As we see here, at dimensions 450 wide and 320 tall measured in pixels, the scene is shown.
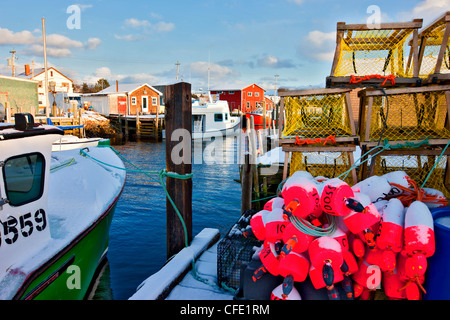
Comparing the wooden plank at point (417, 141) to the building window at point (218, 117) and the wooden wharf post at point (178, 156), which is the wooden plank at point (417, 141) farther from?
the building window at point (218, 117)

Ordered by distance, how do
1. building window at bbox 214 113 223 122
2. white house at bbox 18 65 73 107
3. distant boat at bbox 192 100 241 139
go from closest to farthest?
distant boat at bbox 192 100 241 139
building window at bbox 214 113 223 122
white house at bbox 18 65 73 107

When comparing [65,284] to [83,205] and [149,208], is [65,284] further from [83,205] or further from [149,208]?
[149,208]

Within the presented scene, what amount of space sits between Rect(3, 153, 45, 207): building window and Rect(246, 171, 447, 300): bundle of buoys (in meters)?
2.62

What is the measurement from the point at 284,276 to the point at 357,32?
3.64m

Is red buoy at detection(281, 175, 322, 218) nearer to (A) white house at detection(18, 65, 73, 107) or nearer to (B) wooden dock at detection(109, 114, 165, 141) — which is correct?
(B) wooden dock at detection(109, 114, 165, 141)

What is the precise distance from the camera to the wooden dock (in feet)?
116

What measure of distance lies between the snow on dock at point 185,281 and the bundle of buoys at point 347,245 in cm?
104

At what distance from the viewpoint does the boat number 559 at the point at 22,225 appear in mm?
3250

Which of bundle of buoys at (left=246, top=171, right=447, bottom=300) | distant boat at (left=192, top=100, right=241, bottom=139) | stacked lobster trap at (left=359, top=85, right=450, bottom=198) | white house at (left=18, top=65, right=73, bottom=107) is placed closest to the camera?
bundle of buoys at (left=246, top=171, right=447, bottom=300)

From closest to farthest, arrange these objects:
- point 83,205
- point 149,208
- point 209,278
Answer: point 209,278
point 83,205
point 149,208

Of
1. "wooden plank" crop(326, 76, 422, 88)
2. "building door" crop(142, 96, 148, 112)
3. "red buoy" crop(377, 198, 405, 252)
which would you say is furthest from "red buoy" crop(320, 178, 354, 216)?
"building door" crop(142, 96, 148, 112)

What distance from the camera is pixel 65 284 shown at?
432 cm

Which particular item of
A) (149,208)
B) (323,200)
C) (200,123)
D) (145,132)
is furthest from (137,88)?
(323,200)

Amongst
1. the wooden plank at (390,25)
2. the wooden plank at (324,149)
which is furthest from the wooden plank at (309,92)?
the wooden plank at (390,25)
